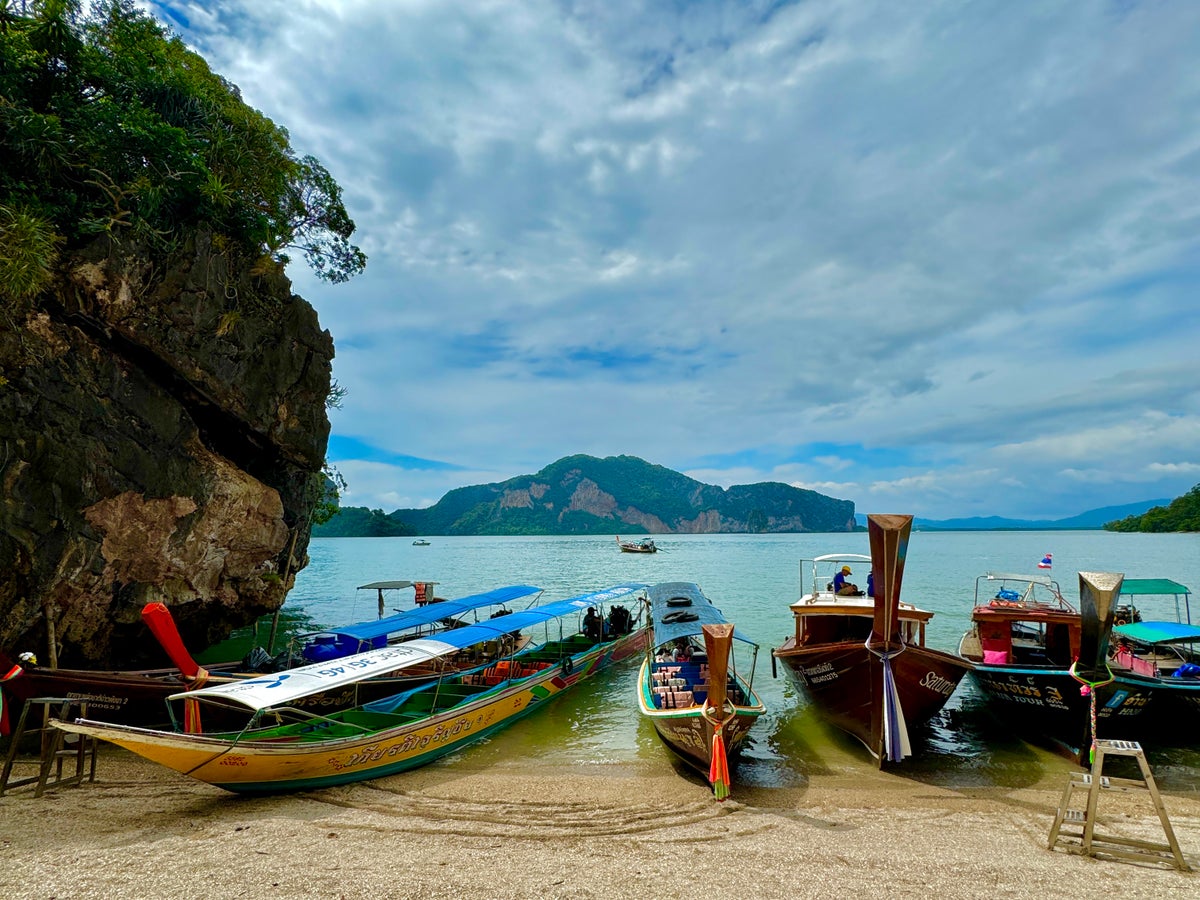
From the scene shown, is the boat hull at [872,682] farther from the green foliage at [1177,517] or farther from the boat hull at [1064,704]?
the green foliage at [1177,517]

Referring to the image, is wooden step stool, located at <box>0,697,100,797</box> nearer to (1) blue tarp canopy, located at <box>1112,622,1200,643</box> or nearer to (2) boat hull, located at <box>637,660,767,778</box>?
(2) boat hull, located at <box>637,660,767,778</box>

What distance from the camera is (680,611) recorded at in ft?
45.6

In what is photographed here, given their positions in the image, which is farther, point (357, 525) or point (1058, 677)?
point (357, 525)

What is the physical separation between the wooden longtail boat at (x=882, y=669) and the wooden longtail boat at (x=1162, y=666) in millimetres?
3206

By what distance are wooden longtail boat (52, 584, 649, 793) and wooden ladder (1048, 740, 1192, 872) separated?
9.56 m

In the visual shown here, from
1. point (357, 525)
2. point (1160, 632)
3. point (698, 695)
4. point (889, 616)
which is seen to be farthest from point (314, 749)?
point (357, 525)

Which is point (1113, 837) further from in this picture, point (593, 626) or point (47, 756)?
point (593, 626)

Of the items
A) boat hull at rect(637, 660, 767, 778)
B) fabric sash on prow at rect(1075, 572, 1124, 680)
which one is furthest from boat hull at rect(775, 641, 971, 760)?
boat hull at rect(637, 660, 767, 778)

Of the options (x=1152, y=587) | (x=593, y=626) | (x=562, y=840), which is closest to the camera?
(x=562, y=840)

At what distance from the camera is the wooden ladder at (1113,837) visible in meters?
6.48

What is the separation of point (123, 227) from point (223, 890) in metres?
14.8

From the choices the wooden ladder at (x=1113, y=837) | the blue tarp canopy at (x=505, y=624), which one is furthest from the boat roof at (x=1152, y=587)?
the blue tarp canopy at (x=505, y=624)

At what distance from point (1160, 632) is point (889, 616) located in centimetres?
779

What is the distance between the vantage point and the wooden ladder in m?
6.48
